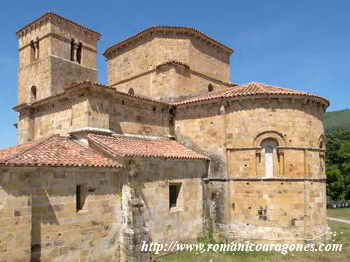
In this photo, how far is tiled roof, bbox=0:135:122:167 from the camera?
809cm

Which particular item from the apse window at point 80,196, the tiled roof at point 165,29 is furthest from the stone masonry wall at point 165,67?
the apse window at point 80,196

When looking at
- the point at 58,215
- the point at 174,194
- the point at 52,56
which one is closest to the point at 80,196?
the point at 58,215

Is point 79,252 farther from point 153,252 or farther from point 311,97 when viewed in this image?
point 311,97

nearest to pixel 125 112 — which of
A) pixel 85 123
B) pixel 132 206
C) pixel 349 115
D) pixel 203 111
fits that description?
pixel 85 123

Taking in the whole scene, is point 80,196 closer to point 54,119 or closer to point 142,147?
point 142,147

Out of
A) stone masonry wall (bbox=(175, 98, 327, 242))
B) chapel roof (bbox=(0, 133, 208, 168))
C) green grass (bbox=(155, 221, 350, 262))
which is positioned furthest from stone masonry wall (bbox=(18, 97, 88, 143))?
green grass (bbox=(155, 221, 350, 262))

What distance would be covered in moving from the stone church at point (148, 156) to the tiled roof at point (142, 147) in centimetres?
9

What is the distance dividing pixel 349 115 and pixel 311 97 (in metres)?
153

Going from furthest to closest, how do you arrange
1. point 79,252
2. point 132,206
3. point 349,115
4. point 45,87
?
point 349,115, point 45,87, point 132,206, point 79,252

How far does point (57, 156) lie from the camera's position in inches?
360

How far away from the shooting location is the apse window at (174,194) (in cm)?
1275

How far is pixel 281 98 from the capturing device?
13055 mm

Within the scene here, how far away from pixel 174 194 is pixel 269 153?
4.65m

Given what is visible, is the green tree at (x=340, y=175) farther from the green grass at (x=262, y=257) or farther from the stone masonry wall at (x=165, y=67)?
the green grass at (x=262, y=257)
